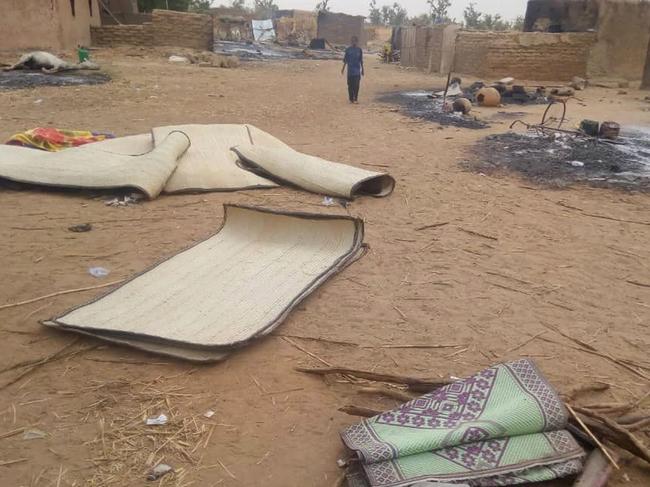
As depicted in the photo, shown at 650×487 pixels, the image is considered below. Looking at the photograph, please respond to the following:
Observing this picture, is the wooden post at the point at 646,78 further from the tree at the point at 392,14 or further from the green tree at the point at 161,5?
the tree at the point at 392,14

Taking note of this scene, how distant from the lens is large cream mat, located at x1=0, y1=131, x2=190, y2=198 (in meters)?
4.89

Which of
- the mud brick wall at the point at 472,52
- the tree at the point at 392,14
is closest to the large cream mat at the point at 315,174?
the mud brick wall at the point at 472,52

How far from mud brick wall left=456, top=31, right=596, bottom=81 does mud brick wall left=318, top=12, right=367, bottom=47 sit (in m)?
21.3

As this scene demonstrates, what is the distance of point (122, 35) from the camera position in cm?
1892

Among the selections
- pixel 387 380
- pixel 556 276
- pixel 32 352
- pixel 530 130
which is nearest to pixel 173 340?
pixel 32 352

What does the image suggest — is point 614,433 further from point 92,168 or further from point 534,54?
point 534,54

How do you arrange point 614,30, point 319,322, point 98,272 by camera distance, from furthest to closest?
point 614,30, point 98,272, point 319,322

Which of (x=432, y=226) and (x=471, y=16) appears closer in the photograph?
(x=432, y=226)

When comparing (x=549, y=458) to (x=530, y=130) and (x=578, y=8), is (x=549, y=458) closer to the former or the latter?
(x=530, y=130)

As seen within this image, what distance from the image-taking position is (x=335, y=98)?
488 inches

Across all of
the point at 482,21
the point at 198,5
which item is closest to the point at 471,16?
the point at 482,21

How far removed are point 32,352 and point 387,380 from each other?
1.65m

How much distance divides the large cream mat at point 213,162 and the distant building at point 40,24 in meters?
10.2

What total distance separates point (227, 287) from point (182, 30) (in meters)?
18.9
